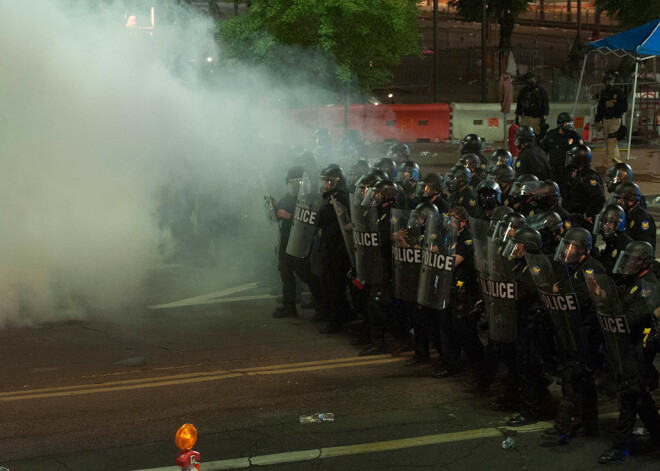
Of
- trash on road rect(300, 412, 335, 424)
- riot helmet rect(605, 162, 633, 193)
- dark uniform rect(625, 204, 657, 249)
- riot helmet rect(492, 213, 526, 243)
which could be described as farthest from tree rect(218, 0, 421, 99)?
trash on road rect(300, 412, 335, 424)

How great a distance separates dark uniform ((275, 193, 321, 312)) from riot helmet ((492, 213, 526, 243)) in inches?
141

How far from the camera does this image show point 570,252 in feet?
20.2

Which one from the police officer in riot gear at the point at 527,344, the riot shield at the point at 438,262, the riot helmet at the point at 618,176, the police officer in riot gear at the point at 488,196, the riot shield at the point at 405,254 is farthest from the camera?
the riot helmet at the point at 618,176

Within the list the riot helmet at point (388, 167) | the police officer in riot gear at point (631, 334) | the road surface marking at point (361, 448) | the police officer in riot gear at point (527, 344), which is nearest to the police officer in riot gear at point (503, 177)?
the riot helmet at point (388, 167)

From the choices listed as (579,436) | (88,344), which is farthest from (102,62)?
(579,436)

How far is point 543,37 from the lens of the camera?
4656 cm

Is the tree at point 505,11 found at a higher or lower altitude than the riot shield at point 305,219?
higher

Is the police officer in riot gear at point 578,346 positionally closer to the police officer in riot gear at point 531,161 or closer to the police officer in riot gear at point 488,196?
the police officer in riot gear at point 488,196

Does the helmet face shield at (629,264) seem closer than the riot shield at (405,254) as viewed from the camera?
Yes

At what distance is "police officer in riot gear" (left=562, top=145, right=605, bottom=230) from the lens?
1003 centimetres

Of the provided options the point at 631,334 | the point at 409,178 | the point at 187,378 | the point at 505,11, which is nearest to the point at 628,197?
the point at 631,334

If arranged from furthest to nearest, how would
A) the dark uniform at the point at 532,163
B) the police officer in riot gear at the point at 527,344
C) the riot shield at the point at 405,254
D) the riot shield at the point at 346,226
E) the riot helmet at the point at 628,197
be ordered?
the dark uniform at the point at 532,163
the riot shield at the point at 346,226
the riot helmet at the point at 628,197
the riot shield at the point at 405,254
the police officer in riot gear at the point at 527,344

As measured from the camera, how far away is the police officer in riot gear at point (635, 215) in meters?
7.98

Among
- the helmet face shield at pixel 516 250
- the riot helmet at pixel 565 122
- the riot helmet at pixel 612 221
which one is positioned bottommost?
the helmet face shield at pixel 516 250
